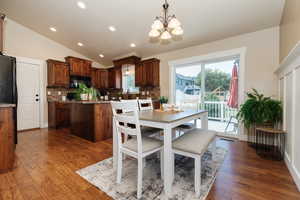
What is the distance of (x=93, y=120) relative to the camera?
3023 mm

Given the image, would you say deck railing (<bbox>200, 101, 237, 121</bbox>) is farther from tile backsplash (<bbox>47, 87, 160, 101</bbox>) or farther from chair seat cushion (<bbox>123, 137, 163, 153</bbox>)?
chair seat cushion (<bbox>123, 137, 163, 153</bbox>)

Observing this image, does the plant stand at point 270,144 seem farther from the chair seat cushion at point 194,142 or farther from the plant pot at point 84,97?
the plant pot at point 84,97

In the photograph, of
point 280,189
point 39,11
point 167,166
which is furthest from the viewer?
point 39,11

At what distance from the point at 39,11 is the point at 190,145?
4811mm

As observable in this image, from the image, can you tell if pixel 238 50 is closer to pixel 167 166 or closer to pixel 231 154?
pixel 231 154

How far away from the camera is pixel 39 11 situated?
11.6 ft

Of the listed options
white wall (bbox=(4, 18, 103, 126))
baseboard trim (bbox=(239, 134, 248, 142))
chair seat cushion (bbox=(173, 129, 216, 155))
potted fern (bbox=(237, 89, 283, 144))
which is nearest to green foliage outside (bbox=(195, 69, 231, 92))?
potted fern (bbox=(237, 89, 283, 144))

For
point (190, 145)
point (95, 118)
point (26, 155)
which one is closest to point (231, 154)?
point (190, 145)

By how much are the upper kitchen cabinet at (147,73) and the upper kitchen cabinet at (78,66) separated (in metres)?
2.04

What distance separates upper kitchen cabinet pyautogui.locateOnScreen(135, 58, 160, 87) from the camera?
4.47 metres

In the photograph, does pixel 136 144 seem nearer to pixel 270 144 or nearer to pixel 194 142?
pixel 194 142

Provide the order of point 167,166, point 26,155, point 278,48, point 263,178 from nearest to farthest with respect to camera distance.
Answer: point 167,166
point 263,178
point 26,155
point 278,48

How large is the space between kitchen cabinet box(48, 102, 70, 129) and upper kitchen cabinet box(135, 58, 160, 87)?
8.01ft

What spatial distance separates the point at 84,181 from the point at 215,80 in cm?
358
